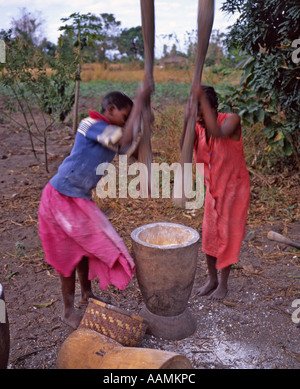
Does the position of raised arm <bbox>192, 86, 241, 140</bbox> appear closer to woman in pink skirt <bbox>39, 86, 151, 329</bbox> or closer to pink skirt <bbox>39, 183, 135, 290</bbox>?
woman in pink skirt <bbox>39, 86, 151, 329</bbox>

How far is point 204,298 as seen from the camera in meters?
2.94

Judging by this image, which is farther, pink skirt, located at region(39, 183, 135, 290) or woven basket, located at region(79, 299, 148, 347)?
pink skirt, located at region(39, 183, 135, 290)

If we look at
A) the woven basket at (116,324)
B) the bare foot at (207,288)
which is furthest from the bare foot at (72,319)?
the bare foot at (207,288)

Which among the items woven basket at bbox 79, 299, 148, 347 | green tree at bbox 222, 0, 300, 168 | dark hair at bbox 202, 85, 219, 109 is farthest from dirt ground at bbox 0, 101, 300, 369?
dark hair at bbox 202, 85, 219, 109

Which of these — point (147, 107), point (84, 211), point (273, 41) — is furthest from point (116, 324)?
point (273, 41)

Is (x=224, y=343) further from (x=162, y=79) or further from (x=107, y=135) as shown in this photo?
(x=162, y=79)

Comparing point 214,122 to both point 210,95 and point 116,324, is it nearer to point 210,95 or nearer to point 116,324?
point 210,95

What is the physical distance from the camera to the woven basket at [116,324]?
218 centimetres

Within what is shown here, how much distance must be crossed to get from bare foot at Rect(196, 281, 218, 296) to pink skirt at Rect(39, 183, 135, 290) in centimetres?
84

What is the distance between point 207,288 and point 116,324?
103 cm

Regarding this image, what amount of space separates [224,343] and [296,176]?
354 cm

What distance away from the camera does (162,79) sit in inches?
551

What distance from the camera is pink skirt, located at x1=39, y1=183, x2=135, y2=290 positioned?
2.29 m
